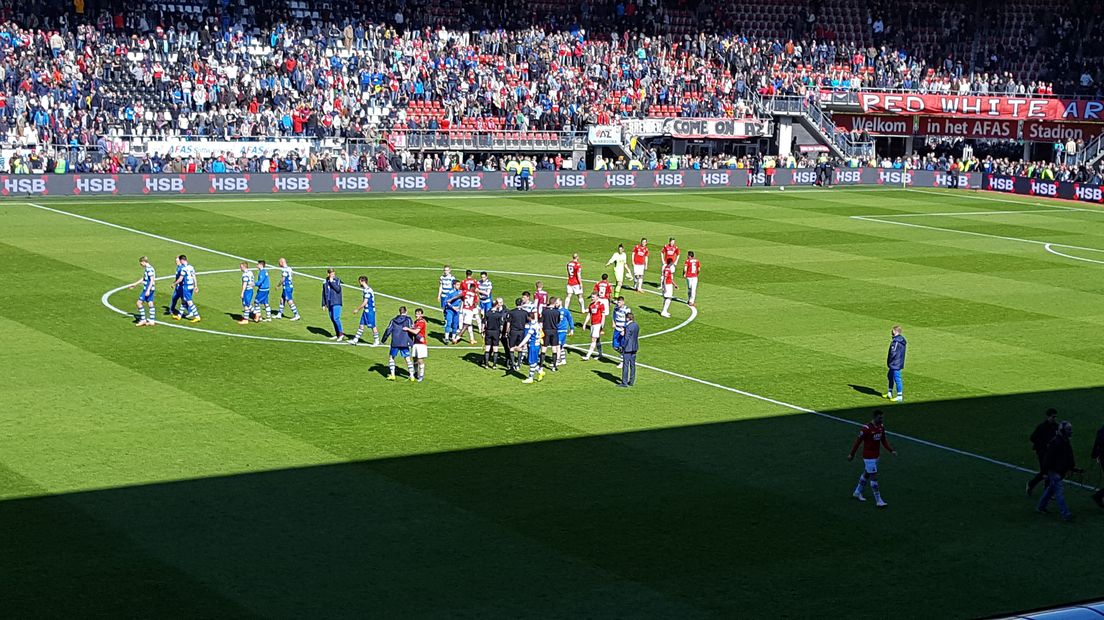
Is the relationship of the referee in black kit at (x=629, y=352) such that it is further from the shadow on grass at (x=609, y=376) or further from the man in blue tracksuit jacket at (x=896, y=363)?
the man in blue tracksuit jacket at (x=896, y=363)

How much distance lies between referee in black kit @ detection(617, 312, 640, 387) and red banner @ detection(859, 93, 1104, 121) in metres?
63.4

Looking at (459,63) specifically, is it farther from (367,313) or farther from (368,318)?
(368,318)

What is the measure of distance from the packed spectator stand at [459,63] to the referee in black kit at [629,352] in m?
40.7

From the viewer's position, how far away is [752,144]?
85.6 metres

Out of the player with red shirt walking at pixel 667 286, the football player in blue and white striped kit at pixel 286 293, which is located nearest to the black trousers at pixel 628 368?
the player with red shirt walking at pixel 667 286

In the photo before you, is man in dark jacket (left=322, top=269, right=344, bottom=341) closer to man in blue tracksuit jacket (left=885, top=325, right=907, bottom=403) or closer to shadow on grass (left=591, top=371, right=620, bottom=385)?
shadow on grass (left=591, top=371, right=620, bottom=385)

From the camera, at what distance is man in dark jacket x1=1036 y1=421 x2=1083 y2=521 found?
20062 millimetres

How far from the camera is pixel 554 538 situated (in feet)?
61.1

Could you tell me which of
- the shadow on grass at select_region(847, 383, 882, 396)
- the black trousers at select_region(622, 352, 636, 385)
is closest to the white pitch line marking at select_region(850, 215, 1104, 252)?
the shadow on grass at select_region(847, 383, 882, 396)

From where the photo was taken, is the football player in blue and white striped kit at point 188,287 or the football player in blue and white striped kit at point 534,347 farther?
the football player in blue and white striped kit at point 188,287

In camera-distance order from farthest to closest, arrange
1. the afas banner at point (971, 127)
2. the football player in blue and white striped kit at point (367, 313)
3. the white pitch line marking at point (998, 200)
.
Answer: the afas banner at point (971, 127) < the white pitch line marking at point (998, 200) < the football player in blue and white striped kit at point (367, 313)

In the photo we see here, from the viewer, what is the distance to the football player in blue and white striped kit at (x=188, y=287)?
32125mm

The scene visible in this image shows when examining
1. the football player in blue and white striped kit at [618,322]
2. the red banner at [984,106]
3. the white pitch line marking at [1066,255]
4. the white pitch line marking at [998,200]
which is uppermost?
the red banner at [984,106]

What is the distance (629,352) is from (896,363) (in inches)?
197
